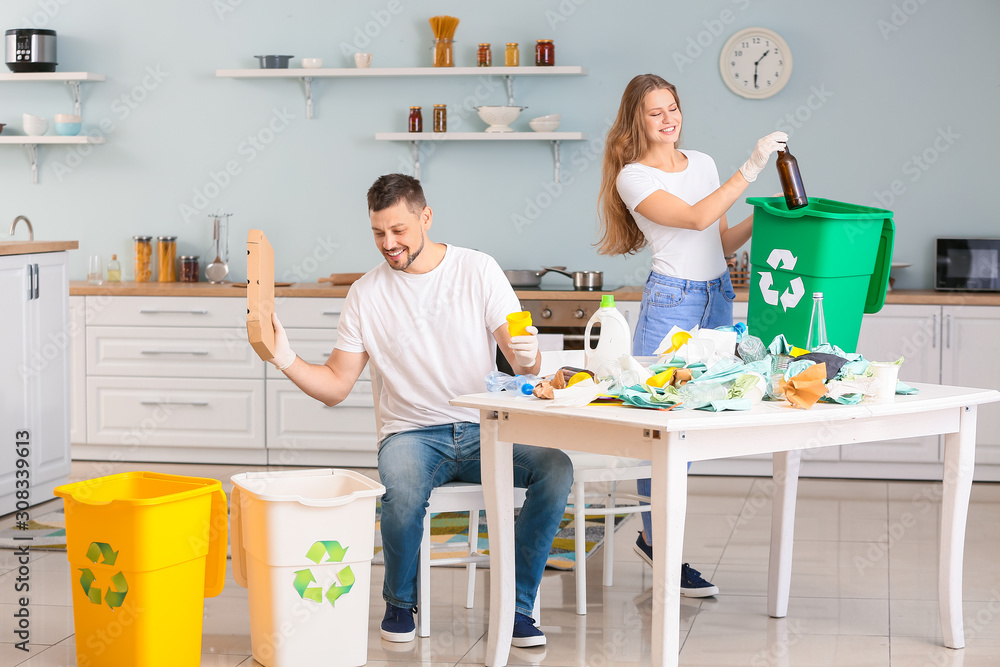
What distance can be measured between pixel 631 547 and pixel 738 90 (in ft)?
7.83

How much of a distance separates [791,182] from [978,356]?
234 centimetres

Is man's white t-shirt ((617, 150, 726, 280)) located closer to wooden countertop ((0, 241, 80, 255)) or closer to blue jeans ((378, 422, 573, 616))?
blue jeans ((378, 422, 573, 616))

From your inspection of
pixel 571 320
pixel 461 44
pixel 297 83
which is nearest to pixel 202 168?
pixel 297 83

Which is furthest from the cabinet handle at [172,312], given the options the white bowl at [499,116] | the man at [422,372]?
the man at [422,372]

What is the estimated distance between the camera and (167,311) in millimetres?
4832

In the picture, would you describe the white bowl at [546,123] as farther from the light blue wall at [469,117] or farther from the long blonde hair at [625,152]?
the long blonde hair at [625,152]

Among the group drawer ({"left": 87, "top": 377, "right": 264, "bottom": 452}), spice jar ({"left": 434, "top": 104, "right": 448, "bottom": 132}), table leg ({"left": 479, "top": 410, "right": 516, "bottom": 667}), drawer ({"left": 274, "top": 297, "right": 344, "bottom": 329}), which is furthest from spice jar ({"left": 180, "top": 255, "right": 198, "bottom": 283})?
table leg ({"left": 479, "top": 410, "right": 516, "bottom": 667})

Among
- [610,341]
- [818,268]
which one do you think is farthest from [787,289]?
[610,341]

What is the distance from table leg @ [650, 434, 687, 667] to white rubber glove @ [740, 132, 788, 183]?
0.90 metres

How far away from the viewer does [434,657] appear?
2578mm

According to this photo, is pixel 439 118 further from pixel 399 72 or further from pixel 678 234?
pixel 678 234

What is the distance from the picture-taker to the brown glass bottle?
2568 mm

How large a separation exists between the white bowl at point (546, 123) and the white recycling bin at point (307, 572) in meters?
2.85

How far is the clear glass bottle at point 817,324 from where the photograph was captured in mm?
2525
